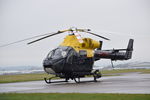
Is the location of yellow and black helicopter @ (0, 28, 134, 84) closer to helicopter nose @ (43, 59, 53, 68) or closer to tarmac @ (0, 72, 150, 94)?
helicopter nose @ (43, 59, 53, 68)

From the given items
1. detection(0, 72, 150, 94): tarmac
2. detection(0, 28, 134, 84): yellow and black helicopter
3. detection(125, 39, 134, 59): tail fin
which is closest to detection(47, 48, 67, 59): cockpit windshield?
detection(0, 28, 134, 84): yellow and black helicopter

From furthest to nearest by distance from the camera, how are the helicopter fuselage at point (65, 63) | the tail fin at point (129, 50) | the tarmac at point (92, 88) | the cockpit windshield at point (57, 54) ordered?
the tail fin at point (129, 50)
the cockpit windshield at point (57, 54)
the helicopter fuselage at point (65, 63)
the tarmac at point (92, 88)

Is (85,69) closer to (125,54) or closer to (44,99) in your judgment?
(125,54)

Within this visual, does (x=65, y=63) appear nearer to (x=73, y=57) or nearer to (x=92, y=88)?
(x=73, y=57)

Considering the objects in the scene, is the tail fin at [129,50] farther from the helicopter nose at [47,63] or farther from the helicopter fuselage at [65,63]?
the helicopter nose at [47,63]

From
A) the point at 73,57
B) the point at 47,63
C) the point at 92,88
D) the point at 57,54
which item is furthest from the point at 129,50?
the point at 92,88

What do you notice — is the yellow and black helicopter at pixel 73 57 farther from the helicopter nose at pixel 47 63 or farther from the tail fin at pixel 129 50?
the tail fin at pixel 129 50

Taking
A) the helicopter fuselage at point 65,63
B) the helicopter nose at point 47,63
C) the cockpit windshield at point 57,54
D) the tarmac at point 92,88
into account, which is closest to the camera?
the tarmac at point 92,88

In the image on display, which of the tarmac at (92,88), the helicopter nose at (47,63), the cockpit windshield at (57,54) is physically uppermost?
the cockpit windshield at (57,54)

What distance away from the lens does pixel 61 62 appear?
24.2 meters

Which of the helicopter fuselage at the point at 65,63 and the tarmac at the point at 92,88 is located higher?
the helicopter fuselage at the point at 65,63

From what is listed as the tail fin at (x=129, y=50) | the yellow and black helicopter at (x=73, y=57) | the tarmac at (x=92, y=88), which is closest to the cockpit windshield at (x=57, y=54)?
the yellow and black helicopter at (x=73, y=57)

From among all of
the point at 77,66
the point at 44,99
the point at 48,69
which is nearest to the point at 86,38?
the point at 77,66

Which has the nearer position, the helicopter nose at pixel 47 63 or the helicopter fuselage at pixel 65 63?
the helicopter nose at pixel 47 63
